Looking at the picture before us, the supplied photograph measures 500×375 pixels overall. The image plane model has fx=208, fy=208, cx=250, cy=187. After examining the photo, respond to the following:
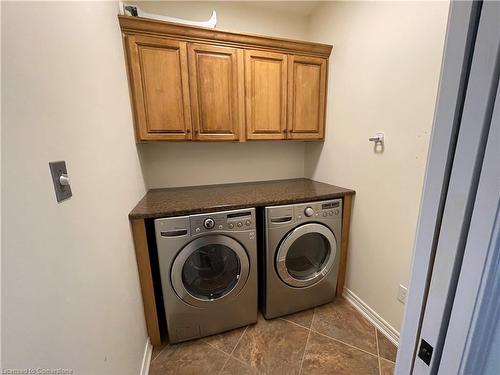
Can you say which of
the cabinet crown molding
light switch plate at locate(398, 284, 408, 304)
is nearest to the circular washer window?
light switch plate at locate(398, 284, 408, 304)

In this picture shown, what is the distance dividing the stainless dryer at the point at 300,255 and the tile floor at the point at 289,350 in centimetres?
16

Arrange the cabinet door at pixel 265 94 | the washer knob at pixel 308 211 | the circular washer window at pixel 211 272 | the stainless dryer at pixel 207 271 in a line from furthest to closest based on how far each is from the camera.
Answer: the cabinet door at pixel 265 94 < the washer knob at pixel 308 211 < the circular washer window at pixel 211 272 < the stainless dryer at pixel 207 271

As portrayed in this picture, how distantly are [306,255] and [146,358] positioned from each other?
1281 millimetres

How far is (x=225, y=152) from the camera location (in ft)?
6.63

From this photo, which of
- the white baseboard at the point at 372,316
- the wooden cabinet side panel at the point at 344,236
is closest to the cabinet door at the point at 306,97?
the wooden cabinet side panel at the point at 344,236

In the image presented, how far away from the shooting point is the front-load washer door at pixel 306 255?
1.50 m

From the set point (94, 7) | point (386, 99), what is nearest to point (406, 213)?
point (386, 99)

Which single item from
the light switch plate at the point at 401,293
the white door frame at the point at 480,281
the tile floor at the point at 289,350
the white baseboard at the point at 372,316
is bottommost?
the tile floor at the point at 289,350

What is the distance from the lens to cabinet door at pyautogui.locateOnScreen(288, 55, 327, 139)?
175 cm

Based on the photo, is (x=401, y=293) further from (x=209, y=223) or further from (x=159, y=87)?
(x=159, y=87)

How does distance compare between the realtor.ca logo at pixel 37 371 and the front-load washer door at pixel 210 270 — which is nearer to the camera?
the realtor.ca logo at pixel 37 371

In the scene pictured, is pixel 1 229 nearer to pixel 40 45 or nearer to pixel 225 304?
pixel 40 45

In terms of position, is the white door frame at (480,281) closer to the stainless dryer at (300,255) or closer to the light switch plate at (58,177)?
the light switch plate at (58,177)

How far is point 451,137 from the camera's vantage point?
1.25 feet
